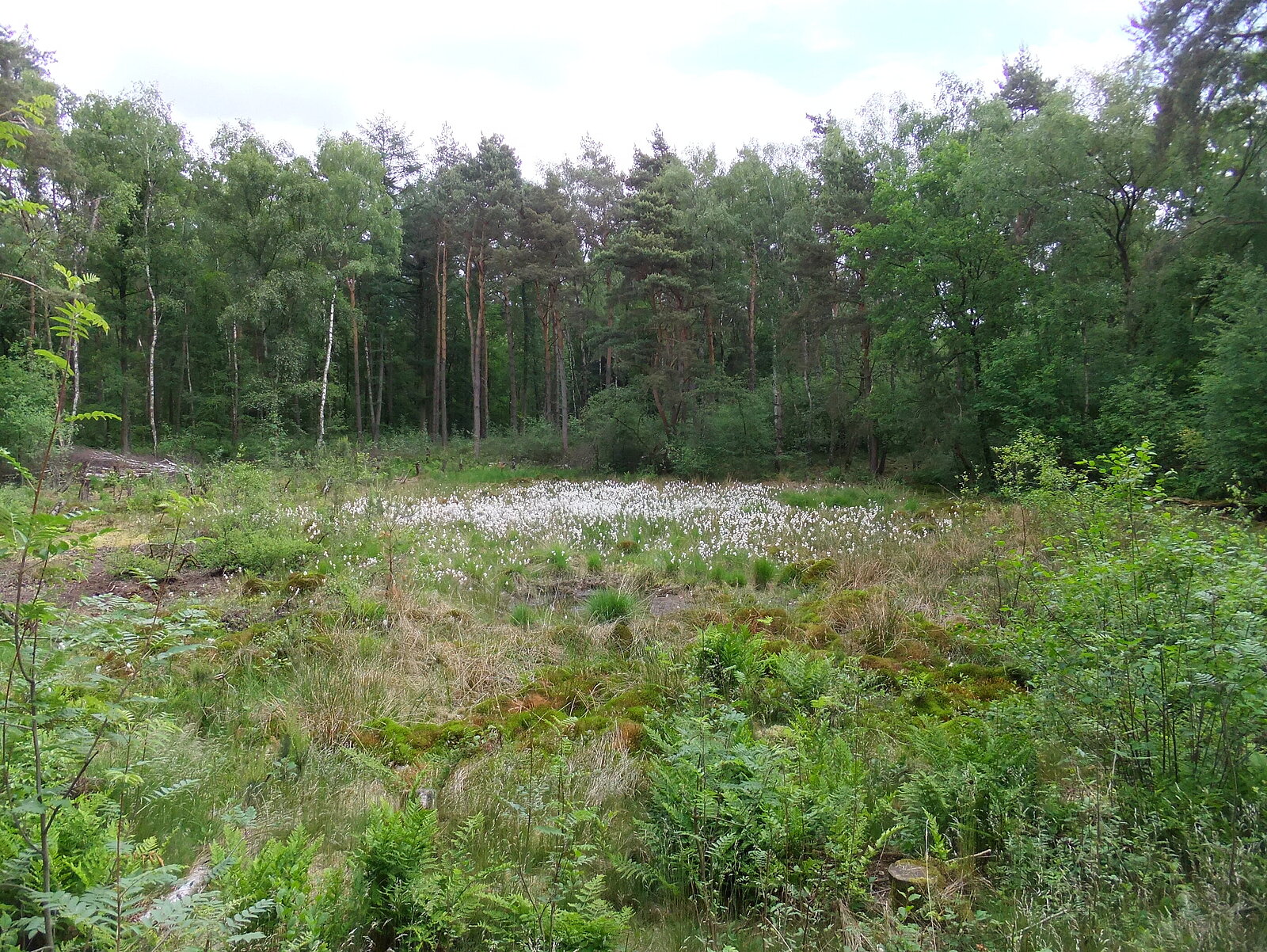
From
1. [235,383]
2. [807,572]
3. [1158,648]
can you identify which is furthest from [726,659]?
[235,383]

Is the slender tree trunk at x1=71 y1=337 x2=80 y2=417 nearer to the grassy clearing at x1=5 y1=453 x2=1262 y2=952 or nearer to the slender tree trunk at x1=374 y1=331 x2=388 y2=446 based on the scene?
the grassy clearing at x1=5 y1=453 x2=1262 y2=952

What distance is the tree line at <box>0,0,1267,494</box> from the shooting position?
14.2 metres

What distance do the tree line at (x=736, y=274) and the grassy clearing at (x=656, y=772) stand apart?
2887 mm

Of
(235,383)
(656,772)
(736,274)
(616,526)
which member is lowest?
(656,772)

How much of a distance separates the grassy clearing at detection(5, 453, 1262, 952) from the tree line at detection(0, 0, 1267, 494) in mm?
2887

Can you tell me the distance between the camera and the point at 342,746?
423cm

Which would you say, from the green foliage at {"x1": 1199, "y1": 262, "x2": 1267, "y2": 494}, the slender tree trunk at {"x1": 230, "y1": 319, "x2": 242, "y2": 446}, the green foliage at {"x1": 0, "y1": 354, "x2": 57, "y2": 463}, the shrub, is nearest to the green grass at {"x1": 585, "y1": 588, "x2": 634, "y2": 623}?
the shrub

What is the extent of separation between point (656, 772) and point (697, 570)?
6019 millimetres

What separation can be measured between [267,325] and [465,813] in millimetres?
31627

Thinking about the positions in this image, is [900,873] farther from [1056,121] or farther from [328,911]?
[1056,121]

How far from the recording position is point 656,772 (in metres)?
3.42

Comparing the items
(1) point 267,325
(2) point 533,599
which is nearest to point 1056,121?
(2) point 533,599

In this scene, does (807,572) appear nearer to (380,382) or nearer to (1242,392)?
(1242,392)

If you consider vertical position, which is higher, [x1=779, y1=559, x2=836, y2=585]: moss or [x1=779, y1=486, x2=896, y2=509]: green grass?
[x1=779, y1=486, x2=896, y2=509]: green grass
